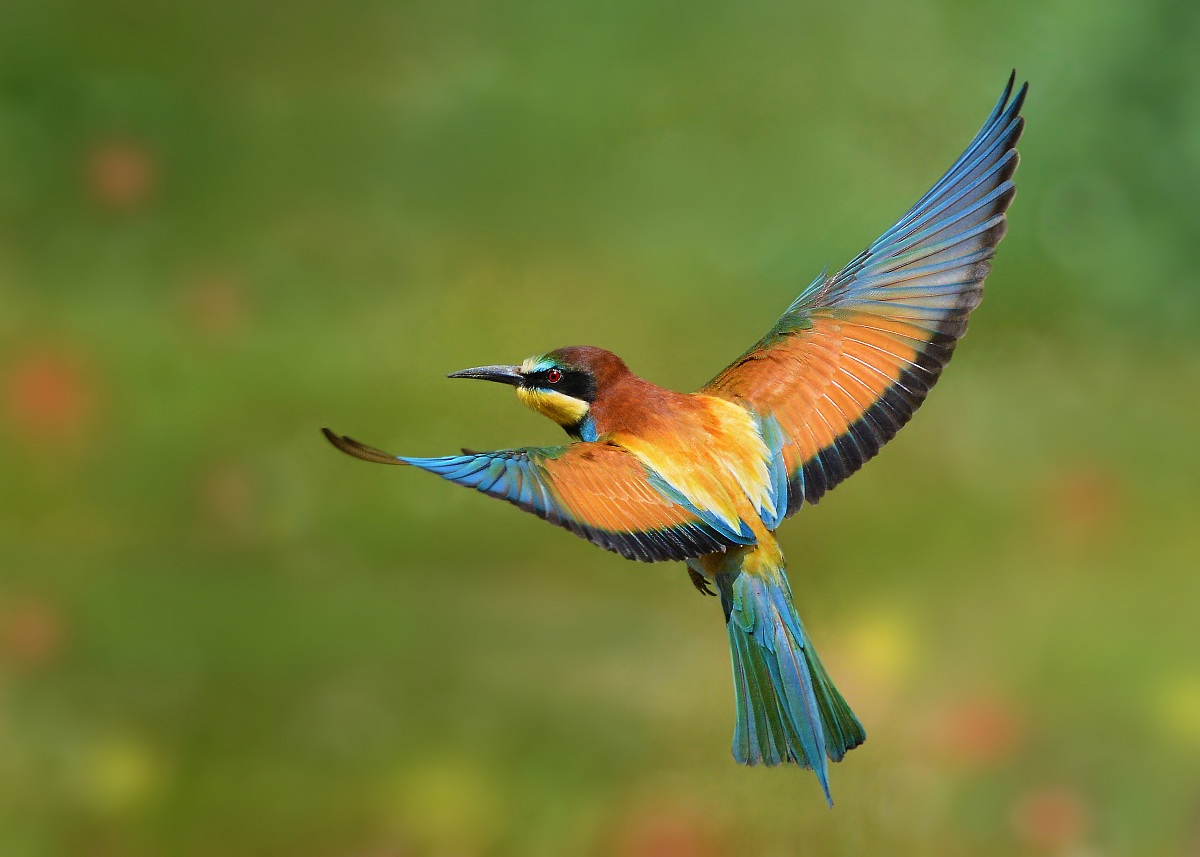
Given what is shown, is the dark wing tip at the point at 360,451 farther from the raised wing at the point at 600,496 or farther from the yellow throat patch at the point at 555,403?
the yellow throat patch at the point at 555,403

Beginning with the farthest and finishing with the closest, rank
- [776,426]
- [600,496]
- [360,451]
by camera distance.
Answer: [776,426], [600,496], [360,451]

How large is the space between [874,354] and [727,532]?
0.48 feet

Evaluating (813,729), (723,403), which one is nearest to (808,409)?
(723,403)

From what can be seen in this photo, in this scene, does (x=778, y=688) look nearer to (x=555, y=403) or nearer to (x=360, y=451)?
(x=555, y=403)

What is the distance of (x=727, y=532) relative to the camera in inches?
25.9

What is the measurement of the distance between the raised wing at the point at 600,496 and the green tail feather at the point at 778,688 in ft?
0.18

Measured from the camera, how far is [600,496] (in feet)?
2.00

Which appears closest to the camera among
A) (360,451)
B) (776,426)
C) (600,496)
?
(360,451)

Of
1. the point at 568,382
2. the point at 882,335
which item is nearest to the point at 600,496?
the point at 568,382

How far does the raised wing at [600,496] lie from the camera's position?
565 millimetres

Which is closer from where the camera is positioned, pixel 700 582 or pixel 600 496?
pixel 600 496

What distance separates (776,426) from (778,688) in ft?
0.43

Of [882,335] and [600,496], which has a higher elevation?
[882,335]

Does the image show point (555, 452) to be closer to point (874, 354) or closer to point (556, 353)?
point (556, 353)
